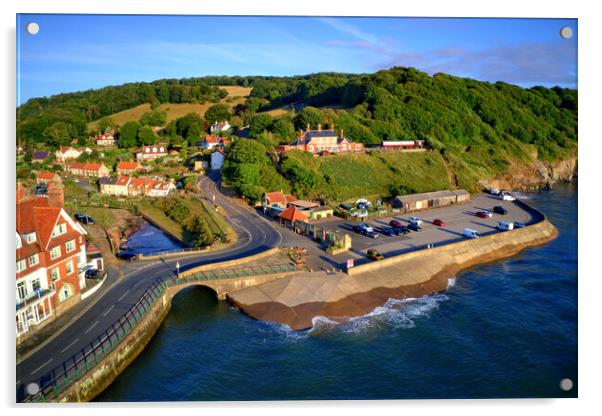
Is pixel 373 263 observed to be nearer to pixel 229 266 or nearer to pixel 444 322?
pixel 444 322

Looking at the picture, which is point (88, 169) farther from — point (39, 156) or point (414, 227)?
point (414, 227)

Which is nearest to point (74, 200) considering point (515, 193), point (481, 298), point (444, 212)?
point (444, 212)

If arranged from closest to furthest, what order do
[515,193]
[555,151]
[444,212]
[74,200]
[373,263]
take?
[373,263], [444,212], [74,200], [515,193], [555,151]

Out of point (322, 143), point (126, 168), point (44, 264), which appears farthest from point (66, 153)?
point (44, 264)

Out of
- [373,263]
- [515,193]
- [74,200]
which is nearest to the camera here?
[373,263]

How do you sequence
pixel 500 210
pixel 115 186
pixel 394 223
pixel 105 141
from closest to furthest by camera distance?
pixel 394 223 → pixel 500 210 → pixel 115 186 → pixel 105 141

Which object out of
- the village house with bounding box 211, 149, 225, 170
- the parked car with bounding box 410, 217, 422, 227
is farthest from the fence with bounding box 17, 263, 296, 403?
the village house with bounding box 211, 149, 225, 170

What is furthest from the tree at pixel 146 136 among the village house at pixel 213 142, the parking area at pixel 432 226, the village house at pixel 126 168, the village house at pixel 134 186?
the parking area at pixel 432 226
